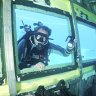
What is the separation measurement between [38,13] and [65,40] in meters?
0.66

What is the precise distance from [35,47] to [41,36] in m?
0.16

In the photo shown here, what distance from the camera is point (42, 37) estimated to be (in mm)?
2963

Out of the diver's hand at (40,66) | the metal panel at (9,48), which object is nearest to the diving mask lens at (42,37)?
the diver's hand at (40,66)

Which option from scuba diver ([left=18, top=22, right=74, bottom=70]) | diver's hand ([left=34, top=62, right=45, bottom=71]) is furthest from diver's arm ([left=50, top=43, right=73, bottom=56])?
diver's hand ([left=34, top=62, right=45, bottom=71])

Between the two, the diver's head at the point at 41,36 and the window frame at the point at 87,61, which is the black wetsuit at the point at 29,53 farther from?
the window frame at the point at 87,61

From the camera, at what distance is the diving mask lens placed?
289cm

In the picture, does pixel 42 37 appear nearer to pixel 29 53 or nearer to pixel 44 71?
pixel 29 53

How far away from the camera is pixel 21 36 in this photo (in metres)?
2.71

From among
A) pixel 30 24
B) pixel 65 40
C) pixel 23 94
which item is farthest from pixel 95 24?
pixel 23 94

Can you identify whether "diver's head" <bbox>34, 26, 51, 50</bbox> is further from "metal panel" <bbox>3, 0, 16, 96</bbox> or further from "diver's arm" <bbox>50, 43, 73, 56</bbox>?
"metal panel" <bbox>3, 0, 16, 96</bbox>

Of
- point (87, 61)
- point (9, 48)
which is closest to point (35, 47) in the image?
point (9, 48)

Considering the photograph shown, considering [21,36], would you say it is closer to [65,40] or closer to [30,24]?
[30,24]

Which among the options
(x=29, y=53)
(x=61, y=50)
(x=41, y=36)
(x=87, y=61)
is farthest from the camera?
(x=87, y=61)

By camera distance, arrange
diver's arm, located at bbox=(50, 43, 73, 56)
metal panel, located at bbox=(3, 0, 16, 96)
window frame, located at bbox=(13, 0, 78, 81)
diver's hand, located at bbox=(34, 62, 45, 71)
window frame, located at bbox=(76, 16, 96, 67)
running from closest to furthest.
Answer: metal panel, located at bbox=(3, 0, 16, 96) → window frame, located at bbox=(13, 0, 78, 81) → diver's hand, located at bbox=(34, 62, 45, 71) → diver's arm, located at bbox=(50, 43, 73, 56) → window frame, located at bbox=(76, 16, 96, 67)
